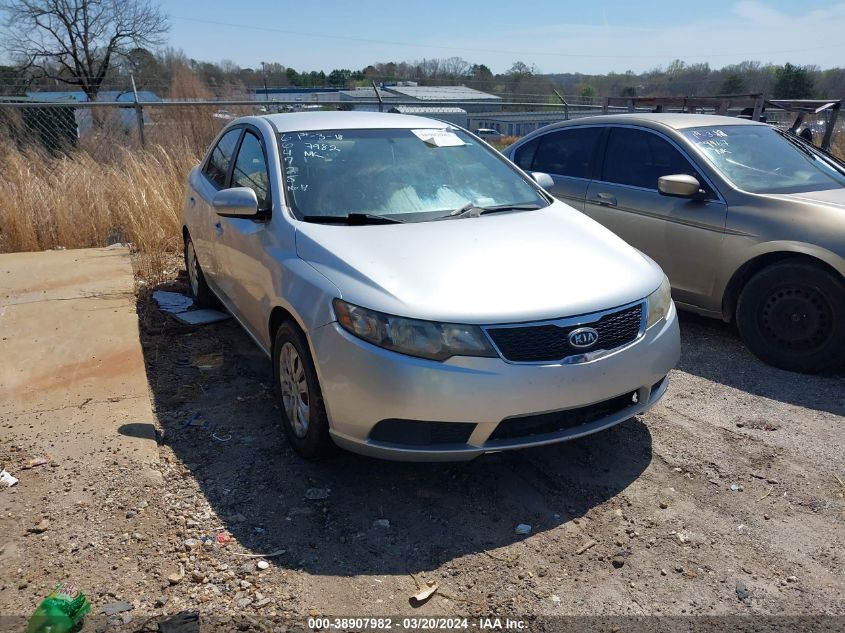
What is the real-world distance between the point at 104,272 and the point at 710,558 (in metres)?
5.72

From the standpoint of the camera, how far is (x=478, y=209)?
4102mm

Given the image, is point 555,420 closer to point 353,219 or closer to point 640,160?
point 353,219

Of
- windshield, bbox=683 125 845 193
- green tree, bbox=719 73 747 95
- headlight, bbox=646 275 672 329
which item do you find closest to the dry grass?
headlight, bbox=646 275 672 329

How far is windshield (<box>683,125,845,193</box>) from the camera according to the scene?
17.3 feet

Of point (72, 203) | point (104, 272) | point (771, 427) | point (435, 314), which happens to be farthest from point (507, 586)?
point (72, 203)

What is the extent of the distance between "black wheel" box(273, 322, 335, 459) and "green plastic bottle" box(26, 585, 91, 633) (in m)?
1.18

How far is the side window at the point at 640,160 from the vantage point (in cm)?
561

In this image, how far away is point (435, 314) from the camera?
9.68ft

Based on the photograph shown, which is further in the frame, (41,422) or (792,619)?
(41,422)

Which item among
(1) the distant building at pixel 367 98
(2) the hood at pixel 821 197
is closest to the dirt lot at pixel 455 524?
(2) the hood at pixel 821 197

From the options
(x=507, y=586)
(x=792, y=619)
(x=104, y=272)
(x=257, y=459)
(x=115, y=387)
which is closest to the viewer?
(x=792, y=619)

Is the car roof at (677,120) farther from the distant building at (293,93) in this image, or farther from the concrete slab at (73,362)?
the distant building at (293,93)

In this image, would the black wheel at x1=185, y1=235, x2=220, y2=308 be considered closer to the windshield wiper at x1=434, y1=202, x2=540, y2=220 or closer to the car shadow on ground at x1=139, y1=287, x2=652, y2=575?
the car shadow on ground at x1=139, y1=287, x2=652, y2=575

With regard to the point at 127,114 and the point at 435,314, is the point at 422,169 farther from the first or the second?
the point at 127,114
